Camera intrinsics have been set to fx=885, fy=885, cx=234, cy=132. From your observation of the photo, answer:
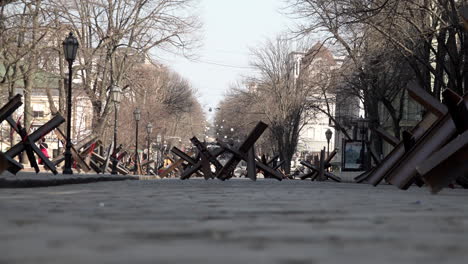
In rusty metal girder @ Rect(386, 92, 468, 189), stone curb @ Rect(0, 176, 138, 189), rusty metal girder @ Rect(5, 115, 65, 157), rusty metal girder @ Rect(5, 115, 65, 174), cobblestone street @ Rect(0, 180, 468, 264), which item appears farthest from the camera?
rusty metal girder @ Rect(5, 115, 65, 157)

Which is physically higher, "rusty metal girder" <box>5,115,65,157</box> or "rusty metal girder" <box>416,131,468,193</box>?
"rusty metal girder" <box>5,115,65,157</box>

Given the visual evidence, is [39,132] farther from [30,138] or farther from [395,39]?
[395,39]

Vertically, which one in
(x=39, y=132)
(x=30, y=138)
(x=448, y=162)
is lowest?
(x=448, y=162)

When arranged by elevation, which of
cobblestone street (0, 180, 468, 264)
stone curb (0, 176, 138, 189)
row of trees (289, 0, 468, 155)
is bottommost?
cobblestone street (0, 180, 468, 264)

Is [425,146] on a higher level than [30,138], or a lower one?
lower

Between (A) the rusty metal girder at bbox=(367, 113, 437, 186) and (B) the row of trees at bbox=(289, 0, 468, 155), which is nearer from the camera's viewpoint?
(A) the rusty metal girder at bbox=(367, 113, 437, 186)

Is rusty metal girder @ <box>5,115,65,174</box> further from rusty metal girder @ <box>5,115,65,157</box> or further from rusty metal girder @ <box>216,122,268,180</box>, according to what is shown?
rusty metal girder @ <box>216,122,268,180</box>

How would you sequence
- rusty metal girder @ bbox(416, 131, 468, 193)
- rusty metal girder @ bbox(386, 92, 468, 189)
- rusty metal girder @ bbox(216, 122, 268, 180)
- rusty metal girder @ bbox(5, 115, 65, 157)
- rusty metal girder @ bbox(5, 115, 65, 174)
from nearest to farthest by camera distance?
rusty metal girder @ bbox(416, 131, 468, 193) < rusty metal girder @ bbox(386, 92, 468, 189) < rusty metal girder @ bbox(5, 115, 65, 174) < rusty metal girder @ bbox(5, 115, 65, 157) < rusty metal girder @ bbox(216, 122, 268, 180)

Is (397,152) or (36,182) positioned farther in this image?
(397,152)

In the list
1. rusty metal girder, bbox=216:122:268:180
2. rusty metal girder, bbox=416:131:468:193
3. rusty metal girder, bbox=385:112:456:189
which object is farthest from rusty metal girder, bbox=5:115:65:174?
rusty metal girder, bbox=416:131:468:193

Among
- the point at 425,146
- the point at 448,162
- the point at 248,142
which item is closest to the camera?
the point at 448,162

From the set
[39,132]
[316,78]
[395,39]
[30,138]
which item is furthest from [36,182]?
[316,78]

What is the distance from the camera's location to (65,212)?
623 cm

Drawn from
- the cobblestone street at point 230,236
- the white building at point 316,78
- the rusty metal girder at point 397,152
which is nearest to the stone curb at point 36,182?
the rusty metal girder at point 397,152
